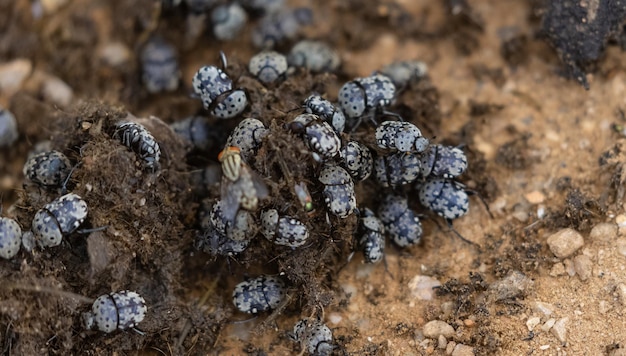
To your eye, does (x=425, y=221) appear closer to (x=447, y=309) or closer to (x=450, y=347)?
(x=447, y=309)

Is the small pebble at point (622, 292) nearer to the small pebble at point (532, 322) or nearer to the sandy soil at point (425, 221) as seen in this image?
the sandy soil at point (425, 221)

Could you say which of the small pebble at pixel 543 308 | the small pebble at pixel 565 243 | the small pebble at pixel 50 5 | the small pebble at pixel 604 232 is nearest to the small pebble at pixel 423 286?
the small pebble at pixel 543 308

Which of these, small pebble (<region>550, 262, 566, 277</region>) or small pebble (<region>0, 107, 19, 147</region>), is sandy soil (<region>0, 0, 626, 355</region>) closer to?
small pebble (<region>550, 262, 566, 277</region>)

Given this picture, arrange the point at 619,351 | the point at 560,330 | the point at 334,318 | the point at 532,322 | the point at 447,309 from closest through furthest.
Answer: the point at 619,351 < the point at 560,330 < the point at 532,322 < the point at 447,309 < the point at 334,318

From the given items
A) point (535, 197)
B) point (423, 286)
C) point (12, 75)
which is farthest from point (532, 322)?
point (12, 75)

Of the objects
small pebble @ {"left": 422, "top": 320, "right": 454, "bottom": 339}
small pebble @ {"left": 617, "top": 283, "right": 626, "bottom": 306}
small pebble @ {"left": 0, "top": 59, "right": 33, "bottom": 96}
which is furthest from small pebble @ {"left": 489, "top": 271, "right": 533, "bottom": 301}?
small pebble @ {"left": 0, "top": 59, "right": 33, "bottom": 96}

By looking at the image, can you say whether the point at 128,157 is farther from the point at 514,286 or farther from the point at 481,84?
the point at 481,84

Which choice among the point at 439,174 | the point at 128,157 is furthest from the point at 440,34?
the point at 128,157
